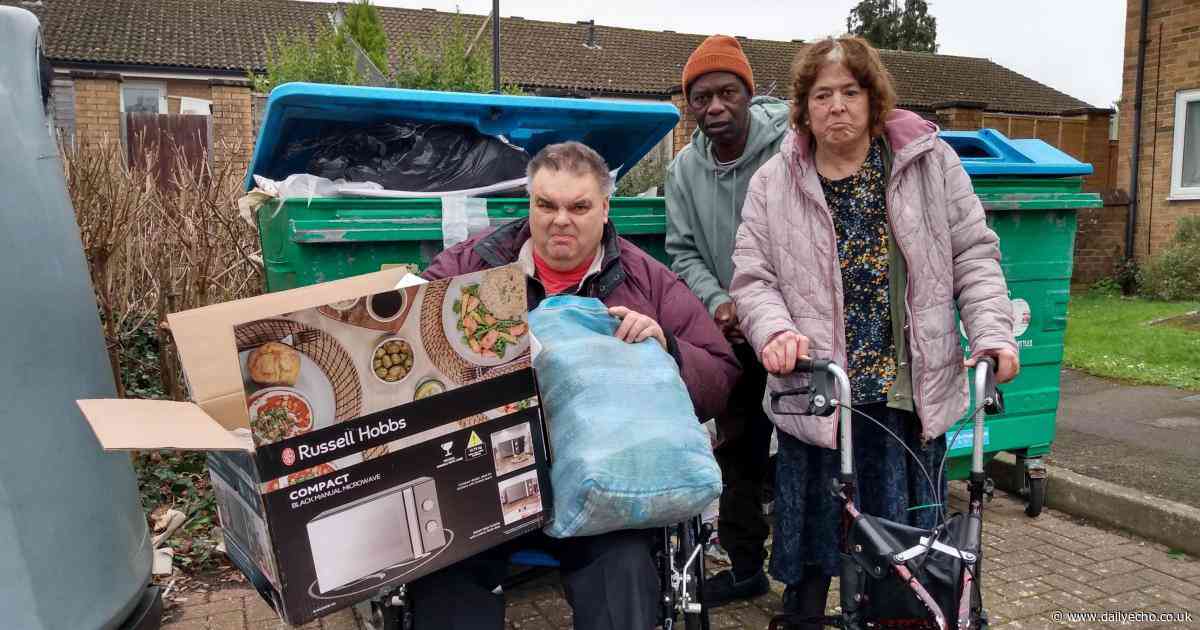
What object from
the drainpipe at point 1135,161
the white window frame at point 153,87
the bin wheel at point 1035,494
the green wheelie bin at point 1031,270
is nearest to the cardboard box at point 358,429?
the green wheelie bin at point 1031,270

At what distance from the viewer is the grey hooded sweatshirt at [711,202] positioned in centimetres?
311

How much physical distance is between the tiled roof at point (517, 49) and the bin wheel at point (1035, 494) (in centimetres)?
1621

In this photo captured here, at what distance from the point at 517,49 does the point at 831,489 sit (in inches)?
990

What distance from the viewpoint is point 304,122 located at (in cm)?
311

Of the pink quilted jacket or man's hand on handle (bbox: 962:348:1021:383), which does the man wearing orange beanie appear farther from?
man's hand on handle (bbox: 962:348:1021:383)

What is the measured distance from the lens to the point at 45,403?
2287 mm

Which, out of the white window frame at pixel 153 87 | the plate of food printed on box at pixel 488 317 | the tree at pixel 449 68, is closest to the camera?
the plate of food printed on box at pixel 488 317

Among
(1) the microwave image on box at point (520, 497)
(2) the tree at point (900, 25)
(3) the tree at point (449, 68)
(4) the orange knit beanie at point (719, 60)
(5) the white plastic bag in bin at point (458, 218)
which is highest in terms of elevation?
(2) the tree at point (900, 25)

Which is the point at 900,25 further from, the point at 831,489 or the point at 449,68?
the point at 831,489

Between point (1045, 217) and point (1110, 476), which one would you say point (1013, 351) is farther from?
point (1110, 476)

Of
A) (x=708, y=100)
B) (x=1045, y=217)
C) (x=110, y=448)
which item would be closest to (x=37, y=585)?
(x=110, y=448)

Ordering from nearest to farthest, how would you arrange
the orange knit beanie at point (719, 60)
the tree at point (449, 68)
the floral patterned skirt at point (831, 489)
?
the floral patterned skirt at point (831, 489) < the orange knit beanie at point (719, 60) < the tree at point (449, 68)

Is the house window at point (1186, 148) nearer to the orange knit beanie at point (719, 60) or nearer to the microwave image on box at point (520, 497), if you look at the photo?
the orange knit beanie at point (719, 60)

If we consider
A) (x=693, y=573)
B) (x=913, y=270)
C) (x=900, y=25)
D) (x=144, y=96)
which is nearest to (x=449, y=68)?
(x=913, y=270)
